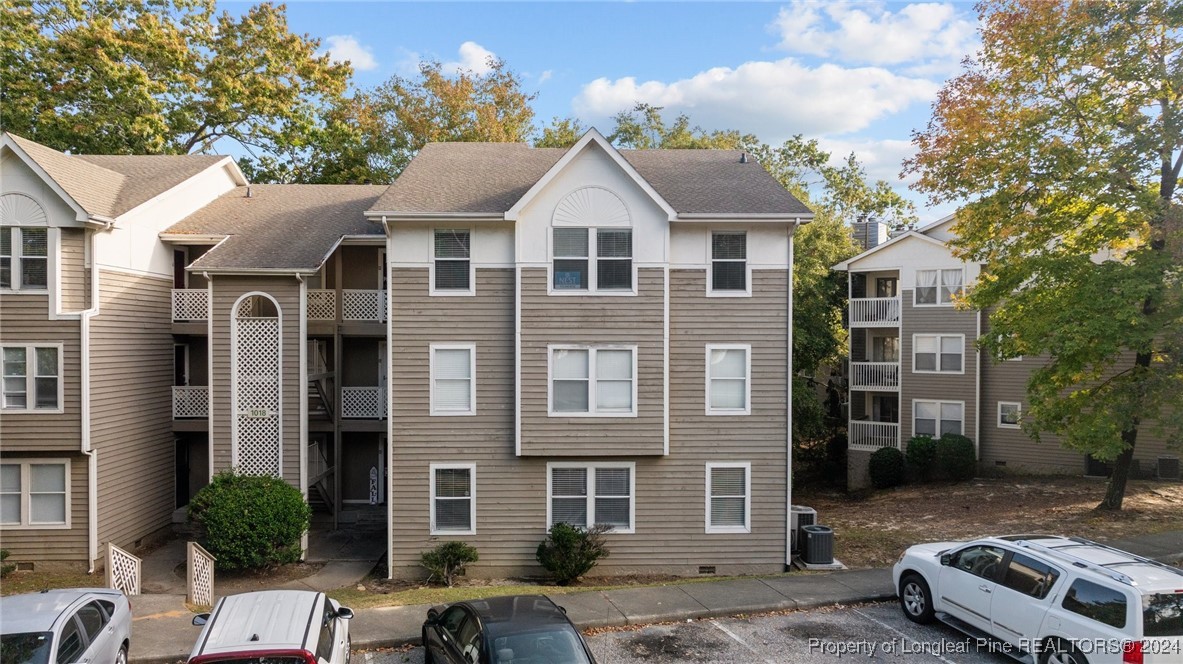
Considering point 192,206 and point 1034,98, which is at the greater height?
point 1034,98

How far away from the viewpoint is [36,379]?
1683 centimetres

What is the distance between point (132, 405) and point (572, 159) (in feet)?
41.8

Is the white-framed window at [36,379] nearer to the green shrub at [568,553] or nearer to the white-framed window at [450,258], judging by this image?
the white-framed window at [450,258]

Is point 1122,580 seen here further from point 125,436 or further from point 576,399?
point 125,436

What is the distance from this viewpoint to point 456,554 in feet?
53.0

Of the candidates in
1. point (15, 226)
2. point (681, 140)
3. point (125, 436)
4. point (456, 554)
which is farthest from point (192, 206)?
point (681, 140)

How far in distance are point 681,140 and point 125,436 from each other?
26.0 meters

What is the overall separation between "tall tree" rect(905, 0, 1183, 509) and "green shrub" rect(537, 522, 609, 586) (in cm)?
1196

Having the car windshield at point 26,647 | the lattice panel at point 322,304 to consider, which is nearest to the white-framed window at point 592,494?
the lattice panel at point 322,304

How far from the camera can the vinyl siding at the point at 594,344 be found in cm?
1661

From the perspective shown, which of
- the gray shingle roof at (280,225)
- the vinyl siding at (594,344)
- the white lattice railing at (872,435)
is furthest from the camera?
the white lattice railing at (872,435)

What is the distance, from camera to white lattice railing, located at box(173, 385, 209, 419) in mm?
20156

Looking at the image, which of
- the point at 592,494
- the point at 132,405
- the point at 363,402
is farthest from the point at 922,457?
the point at 132,405

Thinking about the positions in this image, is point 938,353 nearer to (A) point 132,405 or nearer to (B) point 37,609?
(A) point 132,405
